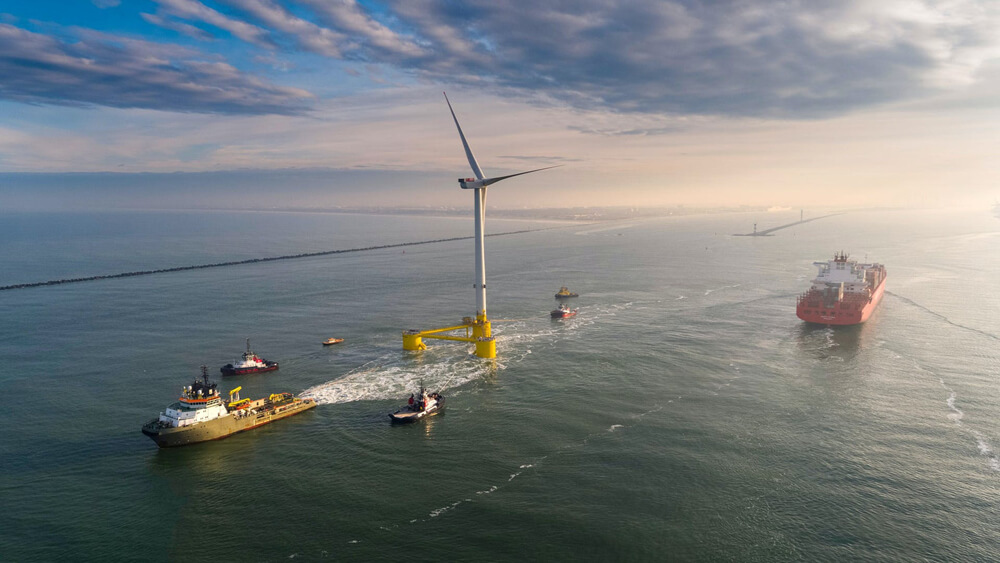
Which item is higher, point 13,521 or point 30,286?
point 30,286

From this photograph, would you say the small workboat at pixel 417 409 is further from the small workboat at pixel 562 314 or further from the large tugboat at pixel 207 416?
the small workboat at pixel 562 314

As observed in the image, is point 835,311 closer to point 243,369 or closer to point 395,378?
point 395,378

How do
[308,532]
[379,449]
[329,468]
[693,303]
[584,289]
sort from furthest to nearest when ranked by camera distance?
[584,289], [693,303], [379,449], [329,468], [308,532]

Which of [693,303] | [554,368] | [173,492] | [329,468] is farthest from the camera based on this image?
[693,303]

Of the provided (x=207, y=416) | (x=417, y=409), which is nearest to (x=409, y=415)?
(x=417, y=409)

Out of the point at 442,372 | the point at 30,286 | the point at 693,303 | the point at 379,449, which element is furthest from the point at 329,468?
the point at 30,286

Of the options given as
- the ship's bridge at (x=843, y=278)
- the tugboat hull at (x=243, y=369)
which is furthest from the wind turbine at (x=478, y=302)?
the ship's bridge at (x=843, y=278)

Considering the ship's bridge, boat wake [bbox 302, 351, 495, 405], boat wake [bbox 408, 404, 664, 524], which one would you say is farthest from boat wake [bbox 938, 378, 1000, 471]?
the ship's bridge

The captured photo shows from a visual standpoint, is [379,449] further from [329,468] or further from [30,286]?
[30,286]
